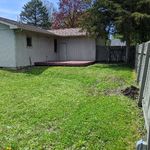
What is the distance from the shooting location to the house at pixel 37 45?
17500mm

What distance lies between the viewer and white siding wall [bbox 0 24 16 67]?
→ 57.3ft

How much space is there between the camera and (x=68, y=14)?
4056 centimetres

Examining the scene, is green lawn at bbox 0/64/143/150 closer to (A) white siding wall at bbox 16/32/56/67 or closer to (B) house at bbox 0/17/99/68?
(B) house at bbox 0/17/99/68

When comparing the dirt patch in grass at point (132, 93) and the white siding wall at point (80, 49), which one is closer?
the dirt patch in grass at point (132, 93)

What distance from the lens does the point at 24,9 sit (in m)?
55.7

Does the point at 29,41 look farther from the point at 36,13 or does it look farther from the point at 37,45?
the point at 36,13

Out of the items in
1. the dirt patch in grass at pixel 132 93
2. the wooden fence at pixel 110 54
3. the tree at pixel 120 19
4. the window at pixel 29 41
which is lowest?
the wooden fence at pixel 110 54

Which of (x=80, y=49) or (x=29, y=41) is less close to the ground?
(x=29, y=41)

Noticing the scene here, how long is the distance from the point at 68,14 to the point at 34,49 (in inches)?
841

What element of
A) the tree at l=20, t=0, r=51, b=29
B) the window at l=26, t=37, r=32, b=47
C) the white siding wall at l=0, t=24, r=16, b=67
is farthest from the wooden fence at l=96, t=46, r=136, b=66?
the tree at l=20, t=0, r=51, b=29

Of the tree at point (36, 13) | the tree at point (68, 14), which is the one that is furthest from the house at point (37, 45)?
the tree at point (36, 13)

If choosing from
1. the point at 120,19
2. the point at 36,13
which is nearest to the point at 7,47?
the point at 120,19

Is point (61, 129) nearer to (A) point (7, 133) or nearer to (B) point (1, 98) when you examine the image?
(A) point (7, 133)

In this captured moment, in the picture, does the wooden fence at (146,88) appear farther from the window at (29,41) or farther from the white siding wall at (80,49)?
the white siding wall at (80,49)
